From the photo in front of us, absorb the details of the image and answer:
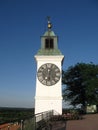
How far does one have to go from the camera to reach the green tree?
39.6 m

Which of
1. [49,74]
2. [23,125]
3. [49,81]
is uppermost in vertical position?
[49,74]

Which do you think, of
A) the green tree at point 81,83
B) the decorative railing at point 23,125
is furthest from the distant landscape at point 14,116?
the green tree at point 81,83

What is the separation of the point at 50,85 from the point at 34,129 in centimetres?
1553

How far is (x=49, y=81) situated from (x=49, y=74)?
72 cm

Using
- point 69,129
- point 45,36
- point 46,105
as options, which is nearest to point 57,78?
point 46,105

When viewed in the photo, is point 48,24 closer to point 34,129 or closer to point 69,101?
point 69,101

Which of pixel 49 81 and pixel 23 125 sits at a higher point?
pixel 49 81

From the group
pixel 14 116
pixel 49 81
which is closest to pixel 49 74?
pixel 49 81

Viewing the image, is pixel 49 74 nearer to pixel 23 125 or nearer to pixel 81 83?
pixel 81 83

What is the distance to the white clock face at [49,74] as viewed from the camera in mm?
31688

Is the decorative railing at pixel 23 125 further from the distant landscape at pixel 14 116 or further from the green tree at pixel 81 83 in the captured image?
the green tree at pixel 81 83

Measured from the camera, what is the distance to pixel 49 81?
31.7 metres

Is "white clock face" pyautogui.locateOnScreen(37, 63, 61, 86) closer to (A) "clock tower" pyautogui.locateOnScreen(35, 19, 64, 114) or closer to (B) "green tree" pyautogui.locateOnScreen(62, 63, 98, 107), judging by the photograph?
(A) "clock tower" pyautogui.locateOnScreen(35, 19, 64, 114)

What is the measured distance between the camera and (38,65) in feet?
106
